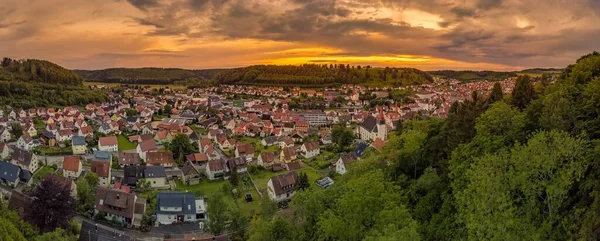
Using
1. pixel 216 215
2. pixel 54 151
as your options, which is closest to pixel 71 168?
pixel 54 151

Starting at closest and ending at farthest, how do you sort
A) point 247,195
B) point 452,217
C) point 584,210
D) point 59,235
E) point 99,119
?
point 584,210 → point 452,217 → point 59,235 → point 247,195 → point 99,119

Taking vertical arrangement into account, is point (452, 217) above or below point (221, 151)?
above

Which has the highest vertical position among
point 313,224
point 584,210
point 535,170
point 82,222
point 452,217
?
point 535,170

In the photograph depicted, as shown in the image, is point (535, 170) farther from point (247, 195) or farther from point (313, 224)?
point (247, 195)

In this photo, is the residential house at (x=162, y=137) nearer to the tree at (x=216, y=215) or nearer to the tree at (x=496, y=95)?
the tree at (x=216, y=215)

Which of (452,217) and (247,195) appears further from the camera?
(247,195)

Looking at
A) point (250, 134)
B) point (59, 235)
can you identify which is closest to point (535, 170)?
point (59, 235)

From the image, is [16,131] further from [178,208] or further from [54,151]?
[178,208]
